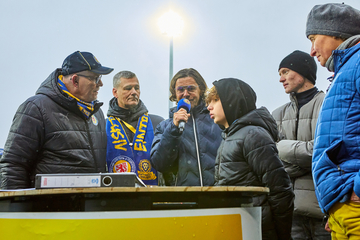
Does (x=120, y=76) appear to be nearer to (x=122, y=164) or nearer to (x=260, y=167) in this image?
(x=122, y=164)

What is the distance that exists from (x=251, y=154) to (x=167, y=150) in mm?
839

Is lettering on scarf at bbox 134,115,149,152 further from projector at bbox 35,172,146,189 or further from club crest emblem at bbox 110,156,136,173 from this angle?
projector at bbox 35,172,146,189

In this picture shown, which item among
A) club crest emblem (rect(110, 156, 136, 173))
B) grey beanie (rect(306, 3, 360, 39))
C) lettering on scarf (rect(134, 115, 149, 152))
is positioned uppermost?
grey beanie (rect(306, 3, 360, 39))

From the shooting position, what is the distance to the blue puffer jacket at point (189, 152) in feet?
8.95

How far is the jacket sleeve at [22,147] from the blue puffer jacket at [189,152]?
37.0 inches

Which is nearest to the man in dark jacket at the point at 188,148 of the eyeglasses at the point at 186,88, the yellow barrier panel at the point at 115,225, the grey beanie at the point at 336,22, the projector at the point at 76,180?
the eyeglasses at the point at 186,88

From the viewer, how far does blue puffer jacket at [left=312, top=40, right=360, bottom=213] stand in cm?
132

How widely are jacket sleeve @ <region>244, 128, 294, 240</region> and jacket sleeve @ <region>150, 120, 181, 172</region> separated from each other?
77 centimetres

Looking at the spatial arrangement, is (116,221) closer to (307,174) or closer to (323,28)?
(323,28)

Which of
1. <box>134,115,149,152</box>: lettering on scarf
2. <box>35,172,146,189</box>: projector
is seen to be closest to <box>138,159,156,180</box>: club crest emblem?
<box>134,115,149,152</box>: lettering on scarf

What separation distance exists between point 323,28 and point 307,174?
126 centimetres

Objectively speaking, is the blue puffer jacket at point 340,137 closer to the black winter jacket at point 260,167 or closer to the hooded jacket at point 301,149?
the black winter jacket at point 260,167

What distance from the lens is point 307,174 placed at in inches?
102


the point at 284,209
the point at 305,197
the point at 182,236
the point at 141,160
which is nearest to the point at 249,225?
the point at 182,236
